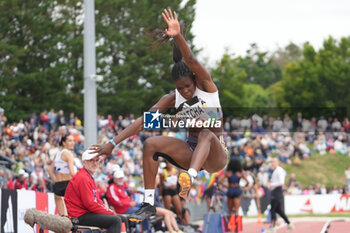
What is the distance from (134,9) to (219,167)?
3011cm

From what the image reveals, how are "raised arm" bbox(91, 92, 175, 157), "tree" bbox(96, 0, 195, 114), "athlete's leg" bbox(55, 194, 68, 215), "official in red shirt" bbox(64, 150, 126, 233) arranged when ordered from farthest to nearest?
"tree" bbox(96, 0, 195, 114)
"athlete's leg" bbox(55, 194, 68, 215)
"official in red shirt" bbox(64, 150, 126, 233)
"raised arm" bbox(91, 92, 175, 157)

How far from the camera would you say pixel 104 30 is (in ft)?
118

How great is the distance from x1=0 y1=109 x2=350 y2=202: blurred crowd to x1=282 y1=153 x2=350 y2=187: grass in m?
0.45

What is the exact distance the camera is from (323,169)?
107 feet

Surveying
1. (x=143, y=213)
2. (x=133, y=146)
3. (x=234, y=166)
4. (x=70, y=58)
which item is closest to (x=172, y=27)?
(x=143, y=213)

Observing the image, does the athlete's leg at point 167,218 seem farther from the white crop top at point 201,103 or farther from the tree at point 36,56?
the tree at point 36,56

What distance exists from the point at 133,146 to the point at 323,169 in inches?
550

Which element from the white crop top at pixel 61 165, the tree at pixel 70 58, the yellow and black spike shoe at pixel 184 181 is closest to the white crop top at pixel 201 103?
the yellow and black spike shoe at pixel 184 181

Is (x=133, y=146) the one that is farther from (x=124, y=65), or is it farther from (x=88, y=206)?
(x=124, y=65)

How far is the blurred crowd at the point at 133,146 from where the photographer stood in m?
15.2

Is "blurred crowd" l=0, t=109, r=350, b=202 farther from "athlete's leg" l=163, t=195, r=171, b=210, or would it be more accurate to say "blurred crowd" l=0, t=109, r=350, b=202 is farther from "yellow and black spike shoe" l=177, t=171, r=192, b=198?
"yellow and black spike shoe" l=177, t=171, r=192, b=198

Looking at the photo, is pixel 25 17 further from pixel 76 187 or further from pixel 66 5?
pixel 76 187

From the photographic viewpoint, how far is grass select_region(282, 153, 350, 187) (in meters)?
31.7

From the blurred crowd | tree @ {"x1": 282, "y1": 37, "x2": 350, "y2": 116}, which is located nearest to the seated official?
the blurred crowd
